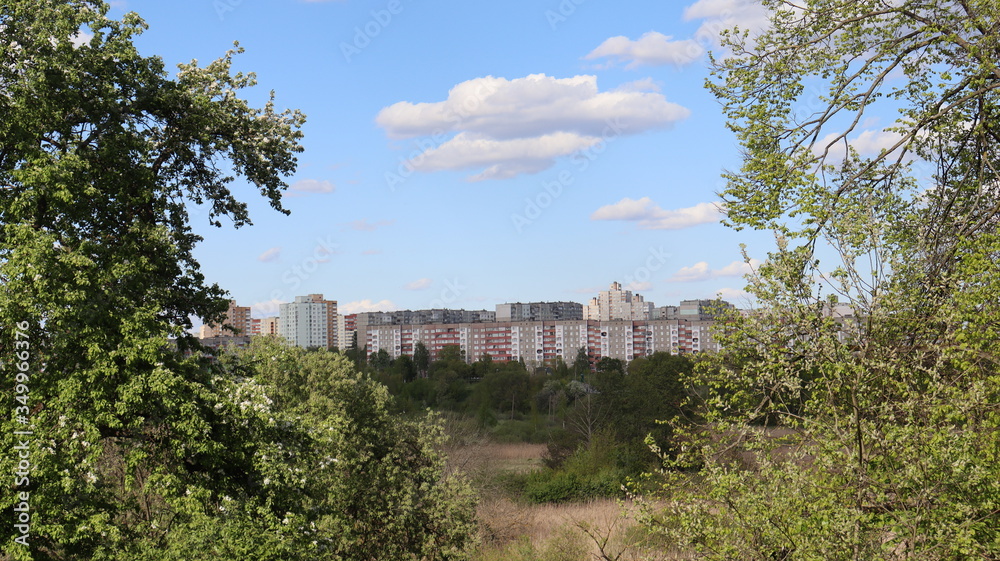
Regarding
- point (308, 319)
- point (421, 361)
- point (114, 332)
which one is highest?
point (308, 319)

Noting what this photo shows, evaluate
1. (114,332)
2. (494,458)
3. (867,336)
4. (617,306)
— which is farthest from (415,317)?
(867,336)

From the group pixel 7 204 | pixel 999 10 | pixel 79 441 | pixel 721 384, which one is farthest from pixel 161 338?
pixel 999 10

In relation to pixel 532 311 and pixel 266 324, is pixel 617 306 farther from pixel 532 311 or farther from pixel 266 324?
pixel 266 324

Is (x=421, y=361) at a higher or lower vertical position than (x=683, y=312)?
lower

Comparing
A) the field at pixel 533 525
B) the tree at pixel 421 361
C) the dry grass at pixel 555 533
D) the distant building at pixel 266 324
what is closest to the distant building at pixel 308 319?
the distant building at pixel 266 324

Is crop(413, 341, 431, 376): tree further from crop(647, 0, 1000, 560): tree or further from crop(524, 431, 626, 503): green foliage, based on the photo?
crop(647, 0, 1000, 560): tree

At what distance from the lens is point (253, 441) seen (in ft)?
41.6

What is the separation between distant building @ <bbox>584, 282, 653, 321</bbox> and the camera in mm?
162500

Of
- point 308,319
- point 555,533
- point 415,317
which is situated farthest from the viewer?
point 415,317

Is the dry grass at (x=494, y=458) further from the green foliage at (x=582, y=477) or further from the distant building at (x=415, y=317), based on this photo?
the distant building at (x=415, y=317)

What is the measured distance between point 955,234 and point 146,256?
1252 cm

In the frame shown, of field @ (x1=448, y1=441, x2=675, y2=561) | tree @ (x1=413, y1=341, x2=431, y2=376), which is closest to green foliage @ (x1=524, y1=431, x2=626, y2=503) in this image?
field @ (x1=448, y1=441, x2=675, y2=561)

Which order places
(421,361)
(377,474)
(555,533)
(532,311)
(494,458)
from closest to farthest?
(377,474) < (555,533) < (494,458) < (421,361) < (532,311)

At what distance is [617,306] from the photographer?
165750 millimetres
